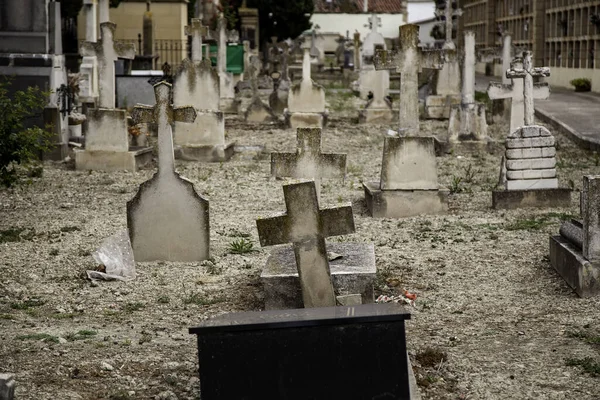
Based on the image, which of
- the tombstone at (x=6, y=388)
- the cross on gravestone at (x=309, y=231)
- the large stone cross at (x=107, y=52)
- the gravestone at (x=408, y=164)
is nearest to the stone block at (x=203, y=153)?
the large stone cross at (x=107, y=52)

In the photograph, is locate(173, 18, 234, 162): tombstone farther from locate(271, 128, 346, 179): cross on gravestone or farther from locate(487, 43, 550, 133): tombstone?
locate(271, 128, 346, 179): cross on gravestone

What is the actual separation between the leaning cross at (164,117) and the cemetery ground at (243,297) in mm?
739

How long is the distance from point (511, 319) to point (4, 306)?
9.69 feet

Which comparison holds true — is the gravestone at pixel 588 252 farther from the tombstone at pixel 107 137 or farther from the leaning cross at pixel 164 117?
the tombstone at pixel 107 137

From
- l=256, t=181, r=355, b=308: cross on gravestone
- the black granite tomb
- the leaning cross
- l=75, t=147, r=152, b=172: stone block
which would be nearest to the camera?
the black granite tomb

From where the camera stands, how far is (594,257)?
6.62 meters

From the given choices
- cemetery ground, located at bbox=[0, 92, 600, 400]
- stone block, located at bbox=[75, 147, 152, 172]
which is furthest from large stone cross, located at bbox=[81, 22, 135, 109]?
cemetery ground, located at bbox=[0, 92, 600, 400]

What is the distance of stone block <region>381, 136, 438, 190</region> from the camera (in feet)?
32.7

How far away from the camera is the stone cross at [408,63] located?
9977 millimetres

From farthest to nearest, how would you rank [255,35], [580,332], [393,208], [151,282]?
1. [255,35]
2. [393,208]
3. [151,282]
4. [580,332]

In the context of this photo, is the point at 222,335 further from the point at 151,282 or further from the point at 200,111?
the point at 200,111

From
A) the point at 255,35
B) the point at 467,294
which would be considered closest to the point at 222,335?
the point at 467,294

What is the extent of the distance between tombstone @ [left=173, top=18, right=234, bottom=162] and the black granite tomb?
32.6ft

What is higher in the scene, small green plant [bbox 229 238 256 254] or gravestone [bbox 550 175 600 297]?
gravestone [bbox 550 175 600 297]
